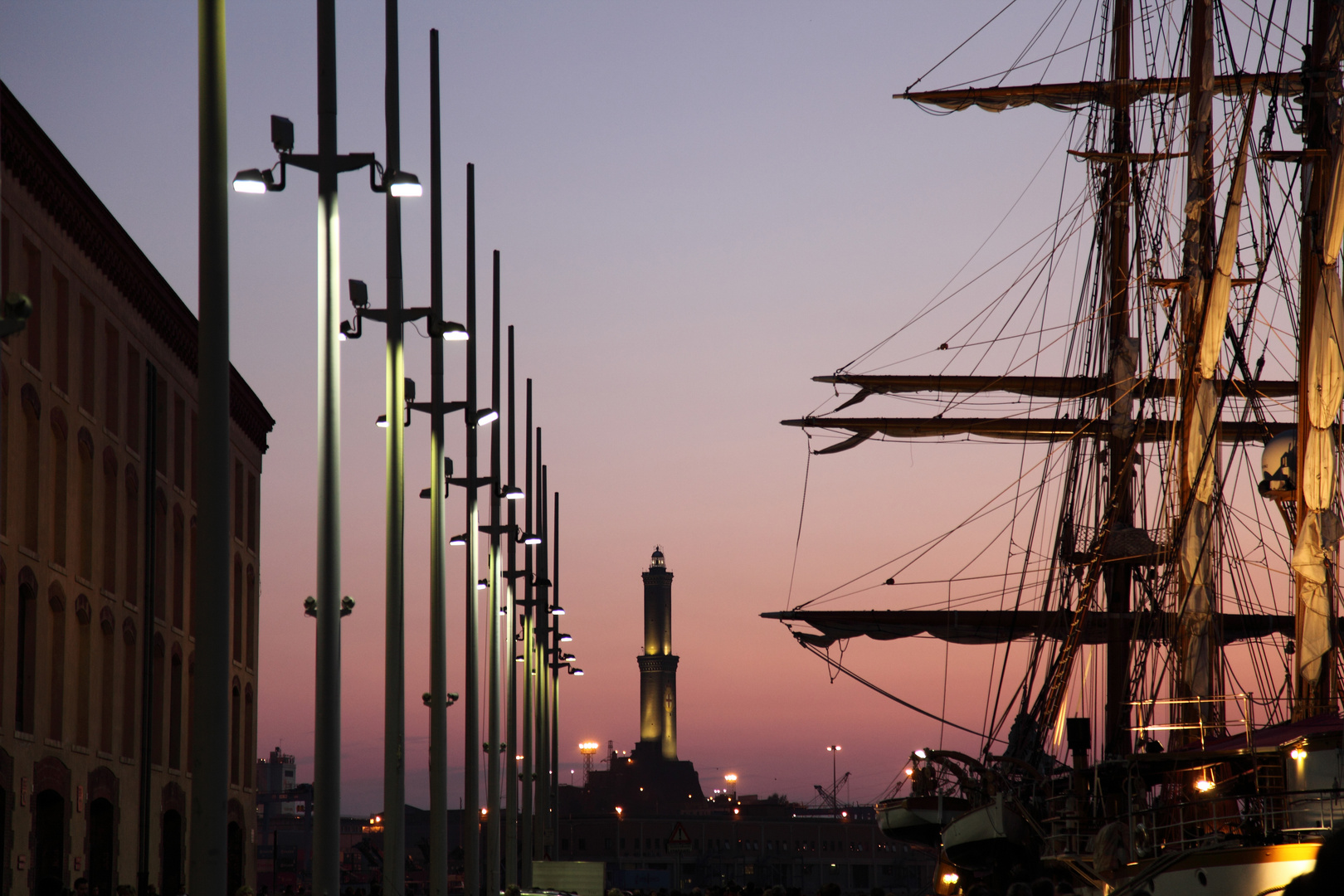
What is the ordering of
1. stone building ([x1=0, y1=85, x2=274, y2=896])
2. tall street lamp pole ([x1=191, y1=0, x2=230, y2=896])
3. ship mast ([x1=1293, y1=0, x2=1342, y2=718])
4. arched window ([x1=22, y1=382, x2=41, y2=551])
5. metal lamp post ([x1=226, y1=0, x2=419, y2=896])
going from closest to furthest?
1. tall street lamp pole ([x1=191, y1=0, x2=230, y2=896])
2. metal lamp post ([x1=226, y1=0, x2=419, y2=896])
3. ship mast ([x1=1293, y1=0, x2=1342, y2=718])
4. stone building ([x1=0, y1=85, x2=274, y2=896])
5. arched window ([x1=22, y1=382, x2=41, y2=551])

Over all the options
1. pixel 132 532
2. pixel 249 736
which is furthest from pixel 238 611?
pixel 132 532

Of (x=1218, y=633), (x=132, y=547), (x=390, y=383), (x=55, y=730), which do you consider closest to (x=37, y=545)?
(x=55, y=730)

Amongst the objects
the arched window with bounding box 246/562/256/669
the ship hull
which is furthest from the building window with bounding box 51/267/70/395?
the ship hull

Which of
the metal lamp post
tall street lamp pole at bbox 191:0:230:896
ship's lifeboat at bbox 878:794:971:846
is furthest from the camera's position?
ship's lifeboat at bbox 878:794:971:846

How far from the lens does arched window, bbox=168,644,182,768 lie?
41.4m

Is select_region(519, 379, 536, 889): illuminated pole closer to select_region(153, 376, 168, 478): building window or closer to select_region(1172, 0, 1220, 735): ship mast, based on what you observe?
select_region(153, 376, 168, 478): building window

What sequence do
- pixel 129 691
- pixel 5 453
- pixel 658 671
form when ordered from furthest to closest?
pixel 658 671 < pixel 129 691 < pixel 5 453

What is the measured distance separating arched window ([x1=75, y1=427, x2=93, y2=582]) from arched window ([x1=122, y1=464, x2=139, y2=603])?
2.69 meters

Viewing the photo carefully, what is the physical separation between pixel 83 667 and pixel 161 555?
686cm

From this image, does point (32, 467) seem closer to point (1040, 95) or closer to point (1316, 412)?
point (1316, 412)

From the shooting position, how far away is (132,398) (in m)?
37.9

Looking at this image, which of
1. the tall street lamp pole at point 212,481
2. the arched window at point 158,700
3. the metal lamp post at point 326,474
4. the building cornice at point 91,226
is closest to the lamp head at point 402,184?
the metal lamp post at point 326,474

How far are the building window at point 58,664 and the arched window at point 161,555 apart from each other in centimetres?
738

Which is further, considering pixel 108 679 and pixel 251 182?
pixel 108 679
